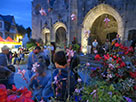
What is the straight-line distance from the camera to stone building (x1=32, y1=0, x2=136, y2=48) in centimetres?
765

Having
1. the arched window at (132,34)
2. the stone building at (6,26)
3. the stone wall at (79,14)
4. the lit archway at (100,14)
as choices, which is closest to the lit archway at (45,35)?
the stone wall at (79,14)

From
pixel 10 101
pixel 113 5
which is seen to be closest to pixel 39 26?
pixel 113 5

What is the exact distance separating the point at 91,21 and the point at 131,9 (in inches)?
158

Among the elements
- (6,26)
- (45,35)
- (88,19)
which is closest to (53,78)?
(88,19)

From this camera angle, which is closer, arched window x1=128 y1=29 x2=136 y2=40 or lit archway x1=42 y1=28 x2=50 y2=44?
arched window x1=128 y1=29 x2=136 y2=40

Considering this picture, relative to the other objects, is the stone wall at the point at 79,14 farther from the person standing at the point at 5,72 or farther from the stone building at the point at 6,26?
the stone building at the point at 6,26

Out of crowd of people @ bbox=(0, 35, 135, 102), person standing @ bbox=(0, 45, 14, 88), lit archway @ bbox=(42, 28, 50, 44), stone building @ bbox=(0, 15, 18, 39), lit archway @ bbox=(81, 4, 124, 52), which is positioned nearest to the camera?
crowd of people @ bbox=(0, 35, 135, 102)

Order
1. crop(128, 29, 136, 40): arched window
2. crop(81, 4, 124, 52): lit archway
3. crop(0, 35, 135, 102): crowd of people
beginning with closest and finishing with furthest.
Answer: crop(0, 35, 135, 102): crowd of people → crop(128, 29, 136, 40): arched window → crop(81, 4, 124, 52): lit archway

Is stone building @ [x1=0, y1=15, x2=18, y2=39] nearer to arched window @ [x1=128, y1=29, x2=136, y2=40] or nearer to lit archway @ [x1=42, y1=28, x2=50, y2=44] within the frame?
lit archway @ [x1=42, y1=28, x2=50, y2=44]

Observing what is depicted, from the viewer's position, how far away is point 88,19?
33.6 feet

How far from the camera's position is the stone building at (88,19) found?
25.1ft

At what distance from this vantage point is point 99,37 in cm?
1277

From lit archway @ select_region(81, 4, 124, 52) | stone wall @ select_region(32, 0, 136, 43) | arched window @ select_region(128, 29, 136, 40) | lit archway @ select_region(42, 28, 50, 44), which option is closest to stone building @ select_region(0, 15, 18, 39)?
stone wall @ select_region(32, 0, 136, 43)

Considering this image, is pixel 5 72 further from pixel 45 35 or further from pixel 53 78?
pixel 45 35
